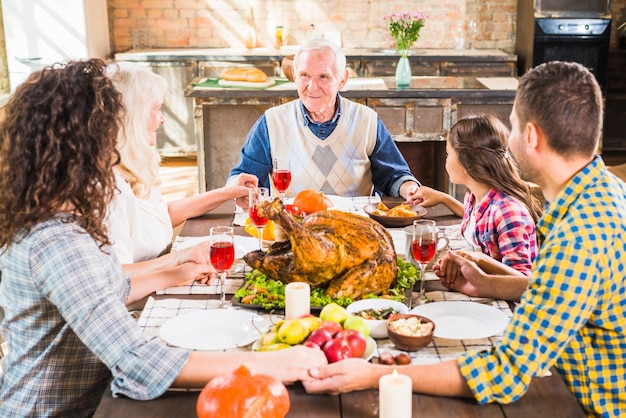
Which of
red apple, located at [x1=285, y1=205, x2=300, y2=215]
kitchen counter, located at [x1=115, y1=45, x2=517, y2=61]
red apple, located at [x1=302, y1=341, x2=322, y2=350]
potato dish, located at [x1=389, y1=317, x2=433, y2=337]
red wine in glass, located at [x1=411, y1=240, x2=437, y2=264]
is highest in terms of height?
kitchen counter, located at [x1=115, y1=45, x2=517, y2=61]

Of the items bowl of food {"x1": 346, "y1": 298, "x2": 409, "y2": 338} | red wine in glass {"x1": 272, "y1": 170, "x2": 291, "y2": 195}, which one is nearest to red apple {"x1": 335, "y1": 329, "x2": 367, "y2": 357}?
bowl of food {"x1": 346, "y1": 298, "x2": 409, "y2": 338}

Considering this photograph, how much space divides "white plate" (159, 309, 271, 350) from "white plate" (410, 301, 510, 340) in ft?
1.34

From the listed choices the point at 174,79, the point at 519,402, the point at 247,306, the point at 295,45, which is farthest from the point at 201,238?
the point at 295,45

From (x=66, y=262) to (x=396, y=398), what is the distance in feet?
2.33

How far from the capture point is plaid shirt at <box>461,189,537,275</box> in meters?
2.36

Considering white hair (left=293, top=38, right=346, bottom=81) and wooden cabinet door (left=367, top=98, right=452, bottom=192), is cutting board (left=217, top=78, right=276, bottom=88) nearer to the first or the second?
wooden cabinet door (left=367, top=98, right=452, bottom=192)

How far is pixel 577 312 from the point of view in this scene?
1.45 m

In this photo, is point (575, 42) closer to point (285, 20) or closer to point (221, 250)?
point (285, 20)

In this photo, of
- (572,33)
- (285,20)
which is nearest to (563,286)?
(572,33)

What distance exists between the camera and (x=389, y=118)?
509cm

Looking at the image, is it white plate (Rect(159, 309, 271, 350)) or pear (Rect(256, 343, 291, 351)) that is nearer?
pear (Rect(256, 343, 291, 351))

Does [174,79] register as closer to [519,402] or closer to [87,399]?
[87,399]

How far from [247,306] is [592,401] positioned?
Result: 0.85 m

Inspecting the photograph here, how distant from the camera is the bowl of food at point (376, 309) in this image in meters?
1.83
